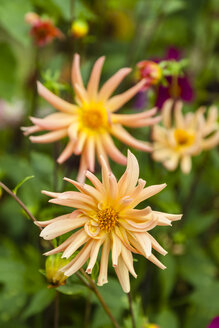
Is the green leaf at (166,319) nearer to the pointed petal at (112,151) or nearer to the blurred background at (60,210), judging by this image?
the blurred background at (60,210)

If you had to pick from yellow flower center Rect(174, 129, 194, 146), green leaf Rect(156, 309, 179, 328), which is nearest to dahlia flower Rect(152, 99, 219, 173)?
yellow flower center Rect(174, 129, 194, 146)

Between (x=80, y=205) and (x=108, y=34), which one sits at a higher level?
(x=108, y=34)

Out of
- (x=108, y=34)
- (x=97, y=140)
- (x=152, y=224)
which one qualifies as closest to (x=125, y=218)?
(x=152, y=224)

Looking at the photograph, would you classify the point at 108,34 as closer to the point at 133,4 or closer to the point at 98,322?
the point at 133,4

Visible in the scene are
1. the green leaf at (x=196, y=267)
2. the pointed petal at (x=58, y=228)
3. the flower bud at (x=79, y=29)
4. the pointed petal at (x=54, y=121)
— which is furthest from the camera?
the green leaf at (x=196, y=267)

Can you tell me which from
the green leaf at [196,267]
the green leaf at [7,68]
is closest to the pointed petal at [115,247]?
the green leaf at [196,267]

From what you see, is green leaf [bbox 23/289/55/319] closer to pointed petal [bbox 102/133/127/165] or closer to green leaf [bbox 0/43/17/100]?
pointed petal [bbox 102/133/127/165]
